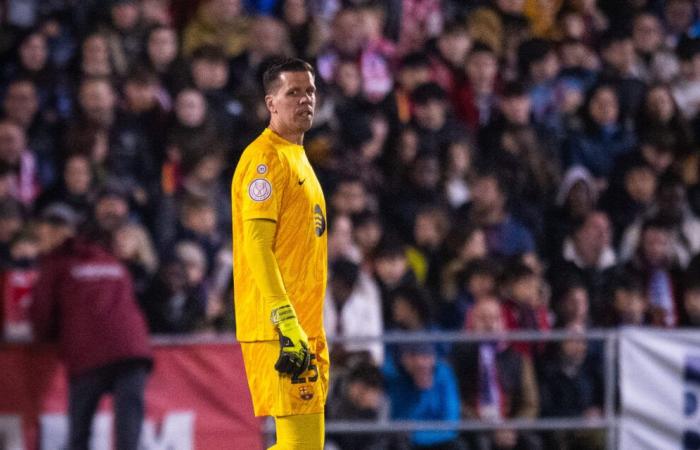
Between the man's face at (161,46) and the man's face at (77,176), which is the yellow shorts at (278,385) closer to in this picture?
the man's face at (77,176)

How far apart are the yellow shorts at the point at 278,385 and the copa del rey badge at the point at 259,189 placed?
1.95 ft

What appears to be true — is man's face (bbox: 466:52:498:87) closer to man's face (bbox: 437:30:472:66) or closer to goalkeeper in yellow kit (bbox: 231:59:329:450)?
man's face (bbox: 437:30:472:66)

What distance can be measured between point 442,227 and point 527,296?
34.3 inches

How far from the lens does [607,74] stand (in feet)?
43.6

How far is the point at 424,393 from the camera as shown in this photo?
1003 cm

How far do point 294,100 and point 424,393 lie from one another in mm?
3984

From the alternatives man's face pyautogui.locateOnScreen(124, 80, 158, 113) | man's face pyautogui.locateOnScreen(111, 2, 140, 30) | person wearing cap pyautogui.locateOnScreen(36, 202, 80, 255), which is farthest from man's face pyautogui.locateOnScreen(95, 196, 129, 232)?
man's face pyautogui.locateOnScreen(111, 2, 140, 30)

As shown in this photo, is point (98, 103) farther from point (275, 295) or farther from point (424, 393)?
point (275, 295)

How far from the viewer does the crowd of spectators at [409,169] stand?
403 inches

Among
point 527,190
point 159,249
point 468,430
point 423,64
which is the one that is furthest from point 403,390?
point 423,64

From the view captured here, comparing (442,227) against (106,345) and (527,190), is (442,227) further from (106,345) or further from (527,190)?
(106,345)

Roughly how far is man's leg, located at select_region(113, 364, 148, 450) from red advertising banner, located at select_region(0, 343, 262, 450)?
0.16 m

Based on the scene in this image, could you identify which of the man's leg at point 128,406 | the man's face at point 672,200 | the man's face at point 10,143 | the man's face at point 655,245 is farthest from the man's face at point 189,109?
the man's face at point 672,200

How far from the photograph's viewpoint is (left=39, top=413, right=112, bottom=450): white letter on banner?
9.54 metres
